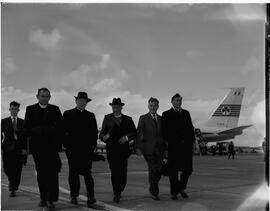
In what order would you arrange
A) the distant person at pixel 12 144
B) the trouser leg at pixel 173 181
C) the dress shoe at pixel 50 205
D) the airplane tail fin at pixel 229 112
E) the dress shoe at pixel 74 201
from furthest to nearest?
the airplane tail fin at pixel 229 112, the distant person at pixel 12 144, the trouser leg at pixel 173 181, the dress shoe at pixel 74 201, the dress shoe at pixel 50 205

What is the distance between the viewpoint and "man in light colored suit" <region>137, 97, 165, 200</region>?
6881 millimetres

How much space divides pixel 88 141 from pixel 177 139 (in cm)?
145

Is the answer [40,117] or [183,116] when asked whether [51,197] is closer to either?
[40,117]

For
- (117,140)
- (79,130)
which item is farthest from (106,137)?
(79,130)

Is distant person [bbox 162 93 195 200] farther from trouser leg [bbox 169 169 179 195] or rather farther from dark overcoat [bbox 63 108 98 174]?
dark overcoat [bbox 63 108 98 174]

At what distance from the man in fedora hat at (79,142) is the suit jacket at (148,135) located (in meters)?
0.87

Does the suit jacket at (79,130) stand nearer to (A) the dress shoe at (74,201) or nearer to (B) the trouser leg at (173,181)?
(A) the dress shoe at (74,201)

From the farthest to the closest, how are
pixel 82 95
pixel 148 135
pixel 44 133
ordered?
pixel 148 135 < pixel 82 95 < pixel 44 133

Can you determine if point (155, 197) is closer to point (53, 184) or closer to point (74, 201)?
point (74, 201)

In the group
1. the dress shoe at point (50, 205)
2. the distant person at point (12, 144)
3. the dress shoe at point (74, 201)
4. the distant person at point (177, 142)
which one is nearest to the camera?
the dress shoe at point (50, 205)

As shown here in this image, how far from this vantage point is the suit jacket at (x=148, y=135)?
272 inches

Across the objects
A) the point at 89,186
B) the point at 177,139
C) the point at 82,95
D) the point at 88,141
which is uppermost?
the point at 82,95

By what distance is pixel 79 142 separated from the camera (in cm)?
625

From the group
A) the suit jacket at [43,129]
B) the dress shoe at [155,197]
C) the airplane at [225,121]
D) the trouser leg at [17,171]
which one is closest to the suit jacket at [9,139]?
the trouser leg at [17,171]
